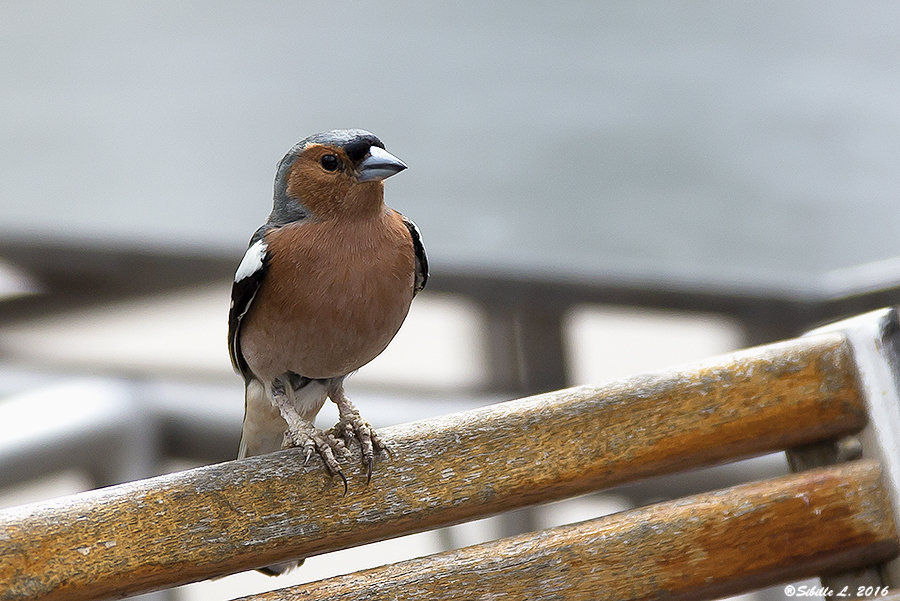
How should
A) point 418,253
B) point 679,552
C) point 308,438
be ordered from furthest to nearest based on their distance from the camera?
point 418,253 → point 308,438 → point 679,552

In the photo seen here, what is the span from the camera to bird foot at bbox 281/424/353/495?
2.50 ft

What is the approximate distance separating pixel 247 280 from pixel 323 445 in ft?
0.69

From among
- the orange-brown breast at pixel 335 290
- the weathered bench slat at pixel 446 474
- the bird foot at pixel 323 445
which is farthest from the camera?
the orange-brown breast at pixel 335 290

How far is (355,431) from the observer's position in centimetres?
88

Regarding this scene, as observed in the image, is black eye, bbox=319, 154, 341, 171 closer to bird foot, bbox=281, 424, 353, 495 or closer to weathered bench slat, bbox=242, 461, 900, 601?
bird foot, bbox=281, 424, 353, 495

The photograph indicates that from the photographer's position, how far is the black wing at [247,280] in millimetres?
899

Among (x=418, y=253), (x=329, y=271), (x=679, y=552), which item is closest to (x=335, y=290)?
(x=329, y=271)

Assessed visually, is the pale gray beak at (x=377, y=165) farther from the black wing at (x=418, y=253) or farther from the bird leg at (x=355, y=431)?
the bird leg at (x=355, y=431)

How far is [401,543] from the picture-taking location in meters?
1.80

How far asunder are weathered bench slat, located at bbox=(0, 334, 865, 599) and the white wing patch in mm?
205

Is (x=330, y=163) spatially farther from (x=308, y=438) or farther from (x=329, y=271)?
(x=308, y=438)

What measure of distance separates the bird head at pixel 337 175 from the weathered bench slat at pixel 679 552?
14.5 inches

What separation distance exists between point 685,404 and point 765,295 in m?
1.11

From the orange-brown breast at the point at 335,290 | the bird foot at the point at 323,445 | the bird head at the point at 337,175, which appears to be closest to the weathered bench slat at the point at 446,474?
the bird foot at the point at 323,445
